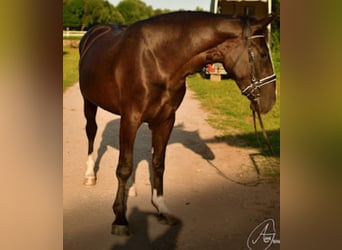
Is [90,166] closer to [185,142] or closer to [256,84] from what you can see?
[185,142]

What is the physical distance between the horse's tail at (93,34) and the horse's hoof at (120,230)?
4.70ft

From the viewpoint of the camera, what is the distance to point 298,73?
116cm

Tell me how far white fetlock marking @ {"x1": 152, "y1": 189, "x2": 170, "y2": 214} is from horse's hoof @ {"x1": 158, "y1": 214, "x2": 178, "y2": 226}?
0.10ft

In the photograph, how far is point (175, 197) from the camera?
3164mm

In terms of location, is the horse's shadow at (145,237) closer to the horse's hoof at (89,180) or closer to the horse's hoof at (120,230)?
the horse's hoof at (120,230)

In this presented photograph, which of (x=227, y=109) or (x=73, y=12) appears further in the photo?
(x=227, y=109)

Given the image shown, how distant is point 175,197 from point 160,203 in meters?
0.29

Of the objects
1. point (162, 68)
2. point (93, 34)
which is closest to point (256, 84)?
point (162, 68)

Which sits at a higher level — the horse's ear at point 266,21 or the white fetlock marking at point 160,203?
the horse's ear at point 266,21

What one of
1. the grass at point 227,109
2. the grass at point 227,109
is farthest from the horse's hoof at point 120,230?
the grass at point 227,109

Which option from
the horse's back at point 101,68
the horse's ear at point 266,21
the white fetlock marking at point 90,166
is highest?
the horse's ear at point 266,21

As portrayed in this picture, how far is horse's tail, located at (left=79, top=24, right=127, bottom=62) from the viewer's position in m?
3.32

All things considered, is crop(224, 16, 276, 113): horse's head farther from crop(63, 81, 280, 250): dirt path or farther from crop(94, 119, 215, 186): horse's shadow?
crop(94, 119, 215, 186): horse's shadow

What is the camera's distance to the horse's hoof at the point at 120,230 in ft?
8.38
